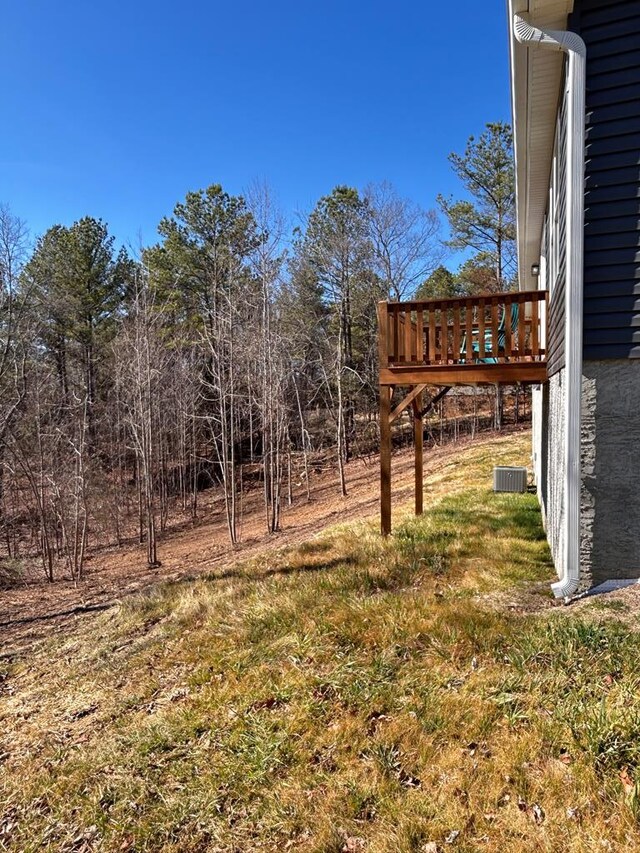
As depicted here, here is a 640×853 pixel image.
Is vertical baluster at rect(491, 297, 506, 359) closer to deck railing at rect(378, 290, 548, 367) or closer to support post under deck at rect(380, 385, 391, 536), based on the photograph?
deck railing at rect(378, 290, 548, 367)

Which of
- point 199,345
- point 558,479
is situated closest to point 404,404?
point 558,479

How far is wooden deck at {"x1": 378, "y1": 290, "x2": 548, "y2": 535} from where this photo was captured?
5488mm

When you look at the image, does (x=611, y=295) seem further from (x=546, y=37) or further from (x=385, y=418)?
(x=385, y=418)

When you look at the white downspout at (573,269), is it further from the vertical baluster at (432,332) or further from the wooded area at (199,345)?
the wooded area at (199,345)

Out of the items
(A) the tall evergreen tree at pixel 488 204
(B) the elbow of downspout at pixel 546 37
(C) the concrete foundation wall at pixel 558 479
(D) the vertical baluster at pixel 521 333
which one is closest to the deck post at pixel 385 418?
(D) the vertical baluster at pixel 521 333

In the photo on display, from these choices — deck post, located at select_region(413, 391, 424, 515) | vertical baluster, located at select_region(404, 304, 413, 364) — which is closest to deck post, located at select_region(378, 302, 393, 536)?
vertical baluster, located at select_region(404, 304, 413, 364)

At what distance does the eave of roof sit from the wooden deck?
169cm

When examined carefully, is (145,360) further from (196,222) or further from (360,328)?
(360,328)

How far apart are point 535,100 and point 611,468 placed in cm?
362

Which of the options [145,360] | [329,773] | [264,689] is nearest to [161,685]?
[264,689]

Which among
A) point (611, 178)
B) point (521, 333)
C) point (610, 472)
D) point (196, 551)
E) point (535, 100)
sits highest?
point (535, 100)

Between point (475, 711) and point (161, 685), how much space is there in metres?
2.37

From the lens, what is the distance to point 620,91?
3.64 m

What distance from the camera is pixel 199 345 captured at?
1912 cm
